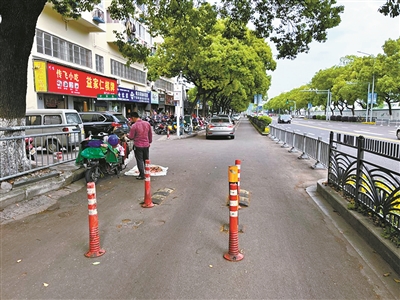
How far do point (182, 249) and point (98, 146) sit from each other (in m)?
4.16

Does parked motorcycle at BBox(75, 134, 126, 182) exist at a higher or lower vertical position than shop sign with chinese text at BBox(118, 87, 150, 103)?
lower

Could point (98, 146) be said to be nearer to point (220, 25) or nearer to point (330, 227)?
point (330, 227)

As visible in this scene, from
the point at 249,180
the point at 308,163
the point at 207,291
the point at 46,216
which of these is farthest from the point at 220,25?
the point at 207,291

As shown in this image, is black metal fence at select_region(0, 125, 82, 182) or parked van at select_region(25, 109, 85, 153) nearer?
black metal fence at select_region(0, 125, 82, 182)

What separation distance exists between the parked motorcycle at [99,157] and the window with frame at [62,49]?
482 inches

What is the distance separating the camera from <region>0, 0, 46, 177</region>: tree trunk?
5992 millimetres

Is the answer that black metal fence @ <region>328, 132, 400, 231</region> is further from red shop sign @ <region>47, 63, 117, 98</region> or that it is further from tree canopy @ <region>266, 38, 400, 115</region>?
tree canopy @ <region>266, 38, 400, 115</region>

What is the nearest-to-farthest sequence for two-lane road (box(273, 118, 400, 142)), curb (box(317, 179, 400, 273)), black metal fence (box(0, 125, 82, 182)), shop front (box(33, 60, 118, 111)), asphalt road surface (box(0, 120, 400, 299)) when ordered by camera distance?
asphalt road surface (box(0, 120, 400, 299)), curb (box(317, 179, 400, 273)), black metal fence (box(0, 125, 82, 182)), shop front (box(33, 60, 118, 111)), two-lane road (box(273, 118, 400, 142))

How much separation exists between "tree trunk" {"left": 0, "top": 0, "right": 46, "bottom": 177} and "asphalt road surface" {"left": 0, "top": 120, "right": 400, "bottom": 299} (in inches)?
55.9

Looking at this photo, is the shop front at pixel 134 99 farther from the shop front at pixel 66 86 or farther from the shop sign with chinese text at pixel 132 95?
the shop front at pixel 66 86

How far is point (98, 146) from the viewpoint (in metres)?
7.20

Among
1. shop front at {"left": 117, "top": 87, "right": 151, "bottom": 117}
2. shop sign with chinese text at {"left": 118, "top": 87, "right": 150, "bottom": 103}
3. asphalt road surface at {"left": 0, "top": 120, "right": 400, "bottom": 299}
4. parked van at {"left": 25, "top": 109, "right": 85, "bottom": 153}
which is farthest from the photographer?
shop front at {"left": 117, "top": 87, "right": 151, "bottom": 117}

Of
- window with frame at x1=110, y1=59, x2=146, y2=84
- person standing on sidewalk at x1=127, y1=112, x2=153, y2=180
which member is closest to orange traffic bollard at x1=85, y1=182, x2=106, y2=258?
person standing on sidewalk at x1=127, y1=112, x2=153, y2=180

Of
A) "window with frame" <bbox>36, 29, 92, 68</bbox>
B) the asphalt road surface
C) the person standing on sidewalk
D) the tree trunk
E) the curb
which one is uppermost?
"window with frame" <bbox>36, 29, 92, 68</bbox>
